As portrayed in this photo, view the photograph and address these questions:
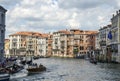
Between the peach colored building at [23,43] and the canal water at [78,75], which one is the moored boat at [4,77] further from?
the peach colored building at [23,43]

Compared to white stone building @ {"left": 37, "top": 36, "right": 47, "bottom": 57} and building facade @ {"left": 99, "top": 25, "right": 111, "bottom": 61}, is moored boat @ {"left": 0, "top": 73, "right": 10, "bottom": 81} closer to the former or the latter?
building facade @ {"left": 99, "top": 25, "right": 111, "bottom": 61}

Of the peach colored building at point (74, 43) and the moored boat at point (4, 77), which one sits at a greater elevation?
the peach colored building at point (74, 43)

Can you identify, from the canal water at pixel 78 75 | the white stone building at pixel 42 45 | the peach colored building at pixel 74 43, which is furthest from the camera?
the white stone building at pixel 42 45

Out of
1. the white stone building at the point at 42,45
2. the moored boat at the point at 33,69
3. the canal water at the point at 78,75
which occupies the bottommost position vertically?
the canal water at the point at 78,75

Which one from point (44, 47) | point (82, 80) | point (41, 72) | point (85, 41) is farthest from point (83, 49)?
point (82, 80)

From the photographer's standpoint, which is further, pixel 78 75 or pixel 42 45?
pixel 42 45

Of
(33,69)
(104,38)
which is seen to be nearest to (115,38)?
(104,38)

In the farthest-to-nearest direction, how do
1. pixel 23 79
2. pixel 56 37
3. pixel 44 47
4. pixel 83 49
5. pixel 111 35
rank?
pixel 44 47 < pixel 56 37 < pixel 83 49 < pixel 111 35 < pixel 23 79

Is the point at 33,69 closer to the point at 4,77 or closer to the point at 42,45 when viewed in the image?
the point at 4,77

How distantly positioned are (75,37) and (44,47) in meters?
22.1

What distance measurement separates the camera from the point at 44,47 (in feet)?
454

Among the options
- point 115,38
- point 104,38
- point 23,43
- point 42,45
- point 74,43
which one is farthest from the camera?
point 42,45

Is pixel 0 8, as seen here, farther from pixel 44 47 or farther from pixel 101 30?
pixel 44 47

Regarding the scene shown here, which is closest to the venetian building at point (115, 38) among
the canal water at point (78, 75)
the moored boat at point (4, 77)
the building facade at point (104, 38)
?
the building facade at point (104, 38)
